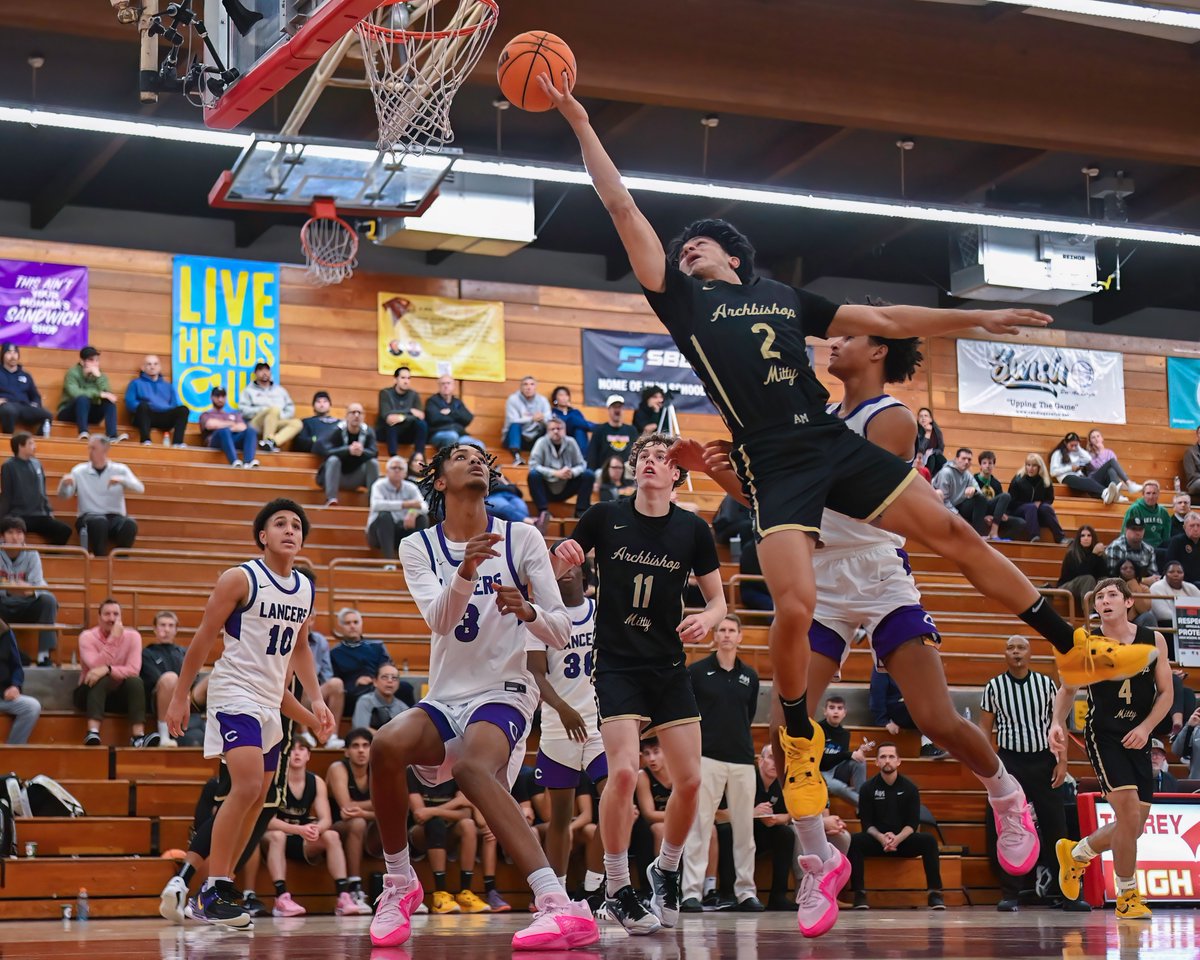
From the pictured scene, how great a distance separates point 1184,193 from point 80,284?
48.0 ft

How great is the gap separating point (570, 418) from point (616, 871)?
43.4ft

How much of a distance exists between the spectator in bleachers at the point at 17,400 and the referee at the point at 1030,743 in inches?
449

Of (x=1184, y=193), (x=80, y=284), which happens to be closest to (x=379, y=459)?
(x=80, y=284)

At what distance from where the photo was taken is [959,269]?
69.3 feet

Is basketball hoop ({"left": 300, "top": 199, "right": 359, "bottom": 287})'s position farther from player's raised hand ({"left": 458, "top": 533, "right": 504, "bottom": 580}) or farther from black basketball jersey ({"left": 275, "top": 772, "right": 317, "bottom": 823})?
player's raised hand ({"left": 458, "top": 533, "right": 504, "bottom": 580})

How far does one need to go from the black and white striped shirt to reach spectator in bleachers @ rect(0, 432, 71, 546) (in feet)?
30.0

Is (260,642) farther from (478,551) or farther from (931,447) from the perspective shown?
(931,447)

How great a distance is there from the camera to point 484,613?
20.3 ft

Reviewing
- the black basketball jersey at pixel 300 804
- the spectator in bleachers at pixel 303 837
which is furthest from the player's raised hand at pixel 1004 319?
the black basketball jersey at pixel 300 804

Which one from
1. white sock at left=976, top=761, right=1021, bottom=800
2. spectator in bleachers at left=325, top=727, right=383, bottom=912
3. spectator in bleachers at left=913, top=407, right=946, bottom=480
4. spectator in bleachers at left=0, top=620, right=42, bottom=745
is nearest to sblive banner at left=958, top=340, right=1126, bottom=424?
spectator in bleachers at left=913, top=407, right=946, bottom=480

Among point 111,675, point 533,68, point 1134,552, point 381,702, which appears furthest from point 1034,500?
point 533,68

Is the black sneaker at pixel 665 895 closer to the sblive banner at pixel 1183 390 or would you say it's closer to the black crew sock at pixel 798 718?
the black crew sock at pixel 798 718

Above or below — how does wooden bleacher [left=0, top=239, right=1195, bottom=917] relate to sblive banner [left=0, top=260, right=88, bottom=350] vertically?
below

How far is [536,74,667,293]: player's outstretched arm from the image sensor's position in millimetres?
5531
